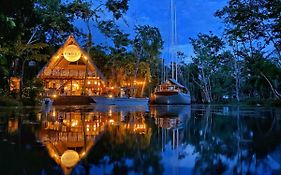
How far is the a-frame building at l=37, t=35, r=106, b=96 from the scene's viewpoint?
116ft

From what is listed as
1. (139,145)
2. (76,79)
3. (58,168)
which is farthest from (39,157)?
(76,79)

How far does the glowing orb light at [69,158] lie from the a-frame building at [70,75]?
27.6 m

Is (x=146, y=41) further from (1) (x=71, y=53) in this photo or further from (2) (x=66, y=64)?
(1) (x=71, y=53)

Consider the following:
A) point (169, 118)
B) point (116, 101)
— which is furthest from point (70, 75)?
point (169, 118)

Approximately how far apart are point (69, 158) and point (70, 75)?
3498 cm

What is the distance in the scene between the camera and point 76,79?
39.2m

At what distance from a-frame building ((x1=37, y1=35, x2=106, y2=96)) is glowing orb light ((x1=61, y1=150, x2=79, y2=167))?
2758 cm

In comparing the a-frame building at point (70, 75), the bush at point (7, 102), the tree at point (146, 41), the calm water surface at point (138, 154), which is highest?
the tree at point (146, 41)

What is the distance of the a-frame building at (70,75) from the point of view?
35.2m

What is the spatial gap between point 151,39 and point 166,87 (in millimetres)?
12738

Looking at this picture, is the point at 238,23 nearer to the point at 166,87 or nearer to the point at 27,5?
the point at 166,87

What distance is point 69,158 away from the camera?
15.8ft

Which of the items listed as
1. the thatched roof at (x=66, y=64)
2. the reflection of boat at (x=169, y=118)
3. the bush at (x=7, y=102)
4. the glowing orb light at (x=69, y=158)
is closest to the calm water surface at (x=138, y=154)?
the glowing orb light at (x=69, y=158)

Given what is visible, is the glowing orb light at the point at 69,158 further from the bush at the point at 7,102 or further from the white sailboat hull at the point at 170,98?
the white sailboat hull at the point at 170,98
